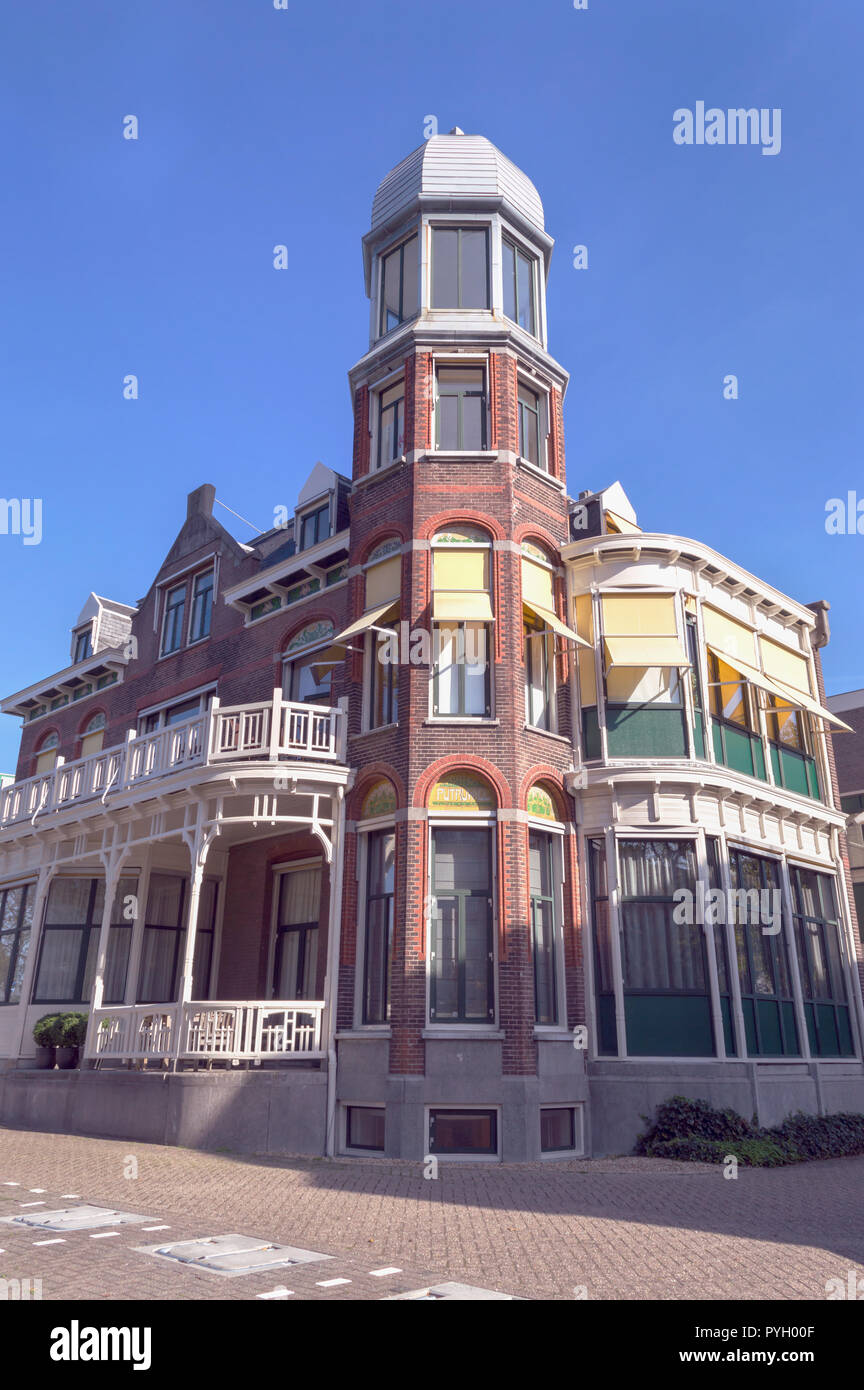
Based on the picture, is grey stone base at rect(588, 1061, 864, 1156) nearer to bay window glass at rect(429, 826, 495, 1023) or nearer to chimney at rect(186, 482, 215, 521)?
bay window glass at rect(429, 826, 495, 1023)

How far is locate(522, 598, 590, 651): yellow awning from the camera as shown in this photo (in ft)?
55.5

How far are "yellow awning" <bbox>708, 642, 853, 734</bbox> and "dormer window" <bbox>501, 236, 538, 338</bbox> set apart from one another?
7478 mm

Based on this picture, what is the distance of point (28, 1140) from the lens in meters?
15.7

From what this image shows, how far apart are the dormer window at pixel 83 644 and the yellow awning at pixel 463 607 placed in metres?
16.9

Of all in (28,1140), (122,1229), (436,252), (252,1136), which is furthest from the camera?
(436,252)

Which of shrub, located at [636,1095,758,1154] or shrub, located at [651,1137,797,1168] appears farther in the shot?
shrub, located at [636,1095,758,1154]

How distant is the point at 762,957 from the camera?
1783 cm

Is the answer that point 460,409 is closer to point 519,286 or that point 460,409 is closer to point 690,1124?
point 519,286

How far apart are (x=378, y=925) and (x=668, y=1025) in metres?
4.82

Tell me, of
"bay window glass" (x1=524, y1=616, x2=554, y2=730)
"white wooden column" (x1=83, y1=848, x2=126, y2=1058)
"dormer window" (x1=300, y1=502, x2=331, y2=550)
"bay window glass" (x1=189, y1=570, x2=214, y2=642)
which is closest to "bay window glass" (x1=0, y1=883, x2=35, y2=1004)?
"white wooden column" (x1=83, y1=848, x2=126, y2=1058)
